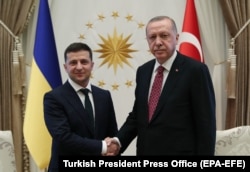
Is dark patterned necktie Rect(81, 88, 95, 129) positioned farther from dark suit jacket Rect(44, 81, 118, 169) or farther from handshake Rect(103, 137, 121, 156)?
handshake Rect(103, 137, 121, 156)

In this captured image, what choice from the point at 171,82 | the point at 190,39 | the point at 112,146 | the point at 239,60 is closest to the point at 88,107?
A: the point at 112,146

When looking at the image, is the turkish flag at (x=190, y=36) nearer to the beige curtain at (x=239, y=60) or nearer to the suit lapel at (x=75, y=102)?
the beige curtain at (x=239, y=60)

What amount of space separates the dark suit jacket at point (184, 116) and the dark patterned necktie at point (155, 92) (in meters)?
0.03

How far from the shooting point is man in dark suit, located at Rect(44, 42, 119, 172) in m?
2.20

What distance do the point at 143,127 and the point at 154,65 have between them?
34cm

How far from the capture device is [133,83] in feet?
12.7

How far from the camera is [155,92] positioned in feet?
6.82

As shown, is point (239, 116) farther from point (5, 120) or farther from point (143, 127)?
point (5, 120)

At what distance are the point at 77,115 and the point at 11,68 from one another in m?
1.67

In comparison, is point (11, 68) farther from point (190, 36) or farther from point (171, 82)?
point (171, 82)

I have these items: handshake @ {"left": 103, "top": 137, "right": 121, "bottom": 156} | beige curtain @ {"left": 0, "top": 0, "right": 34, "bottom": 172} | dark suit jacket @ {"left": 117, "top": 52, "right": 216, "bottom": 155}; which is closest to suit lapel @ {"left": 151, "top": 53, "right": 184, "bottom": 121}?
dark suit jacket @ {"left": 117, "top": 52, "right": 216, "bottom": 155}

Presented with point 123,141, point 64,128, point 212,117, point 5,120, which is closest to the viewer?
point 212,117

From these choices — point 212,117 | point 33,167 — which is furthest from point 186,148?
point 33,167

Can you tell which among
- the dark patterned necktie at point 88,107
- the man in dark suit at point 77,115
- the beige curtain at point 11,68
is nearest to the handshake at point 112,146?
the man in dark suit at point 77,115
